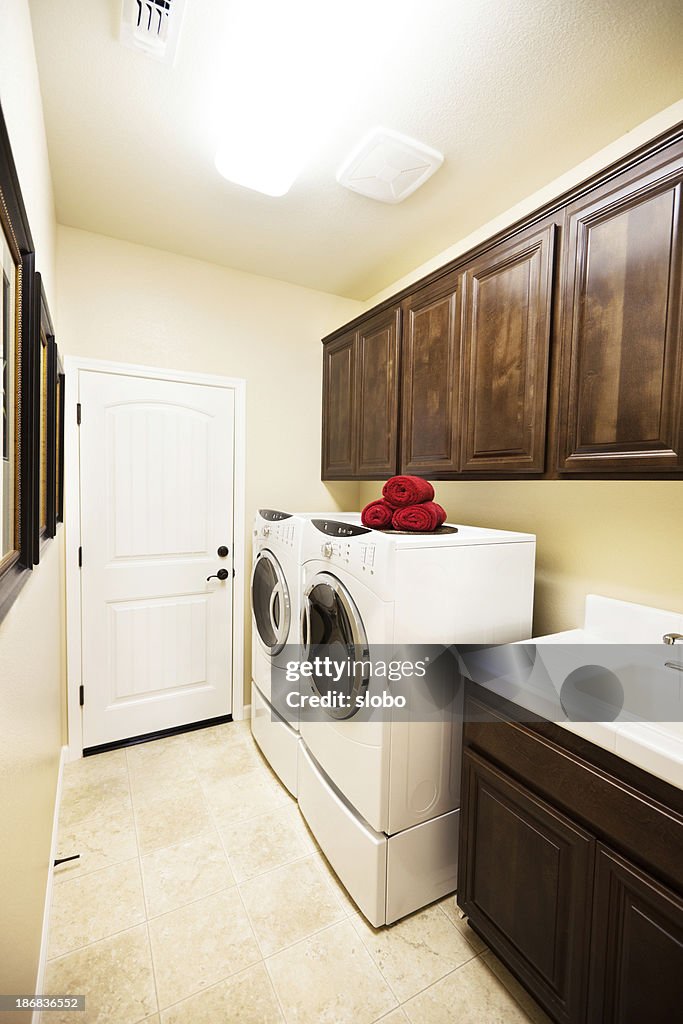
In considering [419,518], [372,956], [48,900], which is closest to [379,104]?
[419,518]

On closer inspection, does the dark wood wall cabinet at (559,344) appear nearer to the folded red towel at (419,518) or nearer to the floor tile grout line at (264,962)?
the folded red towel at (419,518)

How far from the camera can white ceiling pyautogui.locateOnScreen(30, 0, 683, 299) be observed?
1.22 metres

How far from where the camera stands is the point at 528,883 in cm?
121

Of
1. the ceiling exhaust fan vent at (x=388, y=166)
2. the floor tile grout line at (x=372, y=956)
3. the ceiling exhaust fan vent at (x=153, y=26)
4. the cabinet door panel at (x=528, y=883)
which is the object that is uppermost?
the ceiling exhaust fan vent at (x=153, y=26)

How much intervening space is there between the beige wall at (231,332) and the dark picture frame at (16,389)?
4.63 ft

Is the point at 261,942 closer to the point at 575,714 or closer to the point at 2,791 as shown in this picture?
the point at 2,791

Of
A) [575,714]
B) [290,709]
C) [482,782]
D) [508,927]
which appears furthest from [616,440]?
[290,709]

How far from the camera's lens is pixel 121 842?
1.85 m

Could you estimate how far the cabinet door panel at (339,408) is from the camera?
2574mm

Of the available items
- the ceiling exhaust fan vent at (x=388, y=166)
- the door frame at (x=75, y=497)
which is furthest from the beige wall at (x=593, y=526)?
the door frame at (x=75, y=497)

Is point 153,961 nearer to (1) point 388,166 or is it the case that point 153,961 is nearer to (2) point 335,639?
(2) point 335,639

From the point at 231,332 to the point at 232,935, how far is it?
270 cm

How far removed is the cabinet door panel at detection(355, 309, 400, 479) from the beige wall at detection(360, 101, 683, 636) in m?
0.51

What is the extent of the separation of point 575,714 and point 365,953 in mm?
1063
